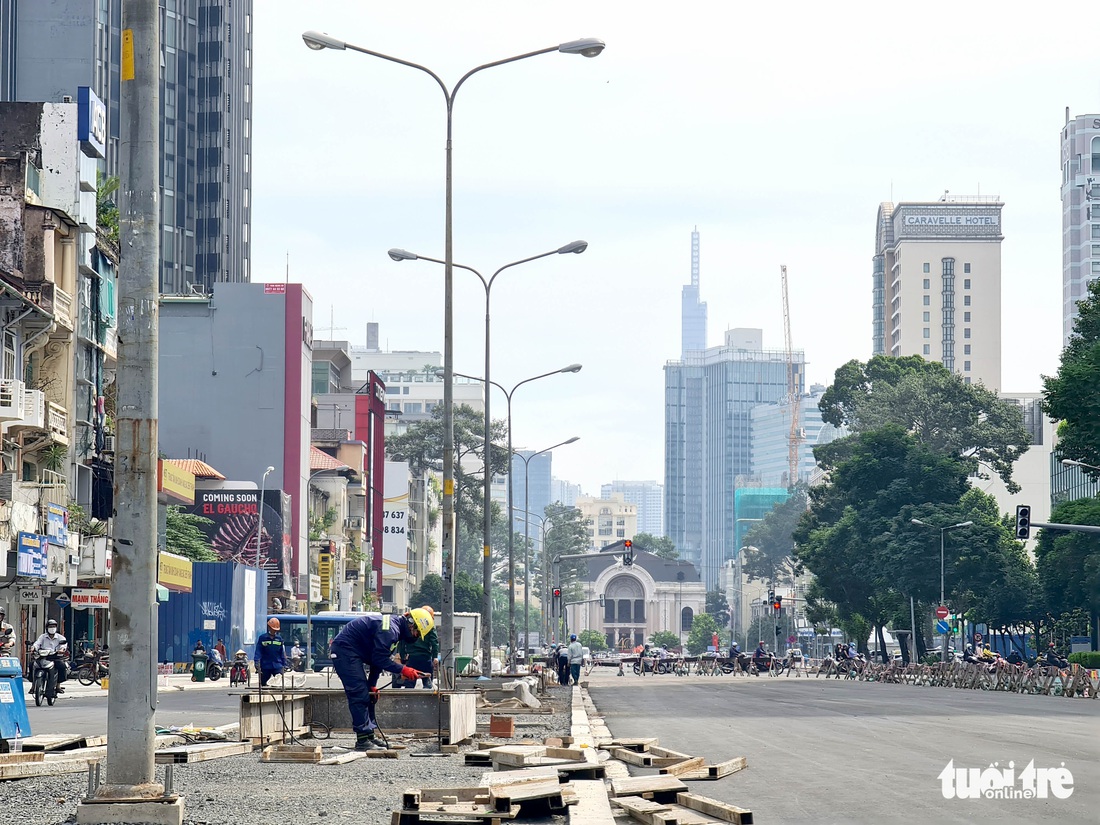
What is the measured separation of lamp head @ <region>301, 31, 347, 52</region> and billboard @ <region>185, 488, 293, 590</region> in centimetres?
5058

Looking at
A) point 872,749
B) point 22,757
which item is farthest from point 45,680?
point 872,749

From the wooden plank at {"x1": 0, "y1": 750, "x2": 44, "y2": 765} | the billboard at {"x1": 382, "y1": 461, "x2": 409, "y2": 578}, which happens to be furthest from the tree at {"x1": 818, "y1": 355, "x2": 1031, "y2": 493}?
the wooden plank at {"x1": 0, "y1": 750, "x2": 44, "y2": 765}

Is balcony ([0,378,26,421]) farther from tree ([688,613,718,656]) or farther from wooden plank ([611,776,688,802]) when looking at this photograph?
tree ([688,613,718,656])

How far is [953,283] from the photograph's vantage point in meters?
195

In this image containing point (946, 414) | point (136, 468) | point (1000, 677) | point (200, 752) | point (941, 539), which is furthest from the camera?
point (946, 414)

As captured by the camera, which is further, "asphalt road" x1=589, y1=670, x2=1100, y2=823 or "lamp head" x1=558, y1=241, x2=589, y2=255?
"lamp head" x1=558, y1=241, x2=589, y2=255

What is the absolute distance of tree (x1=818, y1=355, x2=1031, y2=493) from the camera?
92500mm

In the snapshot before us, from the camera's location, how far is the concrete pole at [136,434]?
10.3 meters

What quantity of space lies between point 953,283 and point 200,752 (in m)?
188

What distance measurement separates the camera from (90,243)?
51.9 meters

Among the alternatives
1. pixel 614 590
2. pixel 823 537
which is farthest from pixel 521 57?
pixel 614 590

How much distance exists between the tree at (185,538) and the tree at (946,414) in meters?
39.3

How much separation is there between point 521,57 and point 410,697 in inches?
644

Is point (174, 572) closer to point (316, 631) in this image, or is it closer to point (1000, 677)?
point (316, 631)
